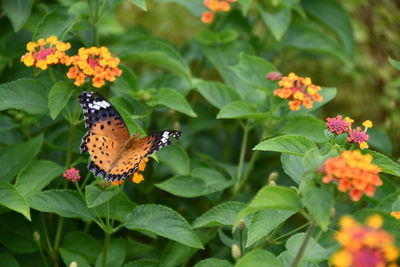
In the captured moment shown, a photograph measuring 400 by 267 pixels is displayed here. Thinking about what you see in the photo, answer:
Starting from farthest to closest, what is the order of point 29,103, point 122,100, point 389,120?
1. point 389,120
2. point 122,100
3. point 29,103

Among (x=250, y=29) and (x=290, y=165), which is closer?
(x=290, y=165)

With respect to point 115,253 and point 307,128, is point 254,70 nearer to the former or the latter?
point 307,128

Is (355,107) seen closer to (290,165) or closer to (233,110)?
(233,110)

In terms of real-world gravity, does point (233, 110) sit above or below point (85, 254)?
above

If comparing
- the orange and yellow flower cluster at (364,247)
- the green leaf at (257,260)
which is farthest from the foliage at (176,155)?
the orange and yellow flower cluster at (364,247)

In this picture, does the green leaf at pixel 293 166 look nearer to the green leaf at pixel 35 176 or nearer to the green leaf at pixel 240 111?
the green leaf at pixel 240 111

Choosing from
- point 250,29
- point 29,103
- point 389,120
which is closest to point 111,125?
point 29,103
